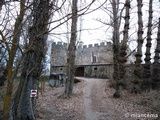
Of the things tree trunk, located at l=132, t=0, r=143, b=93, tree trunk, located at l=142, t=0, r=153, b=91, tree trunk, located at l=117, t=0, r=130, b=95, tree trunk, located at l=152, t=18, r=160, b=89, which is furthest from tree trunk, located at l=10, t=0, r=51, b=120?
tree trunk, located at l=152, t=18, r=160, b=89

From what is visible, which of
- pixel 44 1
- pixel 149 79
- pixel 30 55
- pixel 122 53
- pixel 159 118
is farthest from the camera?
pixel 149 79

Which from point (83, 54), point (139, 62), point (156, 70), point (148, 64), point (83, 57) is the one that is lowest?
point (156, 70)

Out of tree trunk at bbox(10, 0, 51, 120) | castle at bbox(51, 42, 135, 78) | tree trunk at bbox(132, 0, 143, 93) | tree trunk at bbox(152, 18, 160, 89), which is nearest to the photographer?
tree trunk at bbox(10, 0, 51, 120)

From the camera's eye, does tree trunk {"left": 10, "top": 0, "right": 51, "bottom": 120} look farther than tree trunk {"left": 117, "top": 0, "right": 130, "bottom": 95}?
No

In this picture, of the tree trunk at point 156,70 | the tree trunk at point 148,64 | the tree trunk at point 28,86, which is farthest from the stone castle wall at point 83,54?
the tree trunk at point 28,86

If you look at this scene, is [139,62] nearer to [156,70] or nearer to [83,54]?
[156,70]

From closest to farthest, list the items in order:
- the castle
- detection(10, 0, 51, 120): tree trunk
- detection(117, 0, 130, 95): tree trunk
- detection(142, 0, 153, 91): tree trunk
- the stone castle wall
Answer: detection(10, 0, 51, 120): tree trunk, detection(117, 0, 130, 95): tree trunk, detection(142, 0, 153, 91): tree trunk, the castle, the stone castle wall

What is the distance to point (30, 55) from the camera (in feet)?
18.6

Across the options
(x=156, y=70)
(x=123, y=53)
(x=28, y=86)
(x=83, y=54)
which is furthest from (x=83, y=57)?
(x=28, y=86)

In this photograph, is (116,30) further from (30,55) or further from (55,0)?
(55,0)

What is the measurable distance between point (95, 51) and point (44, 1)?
36.8 meters

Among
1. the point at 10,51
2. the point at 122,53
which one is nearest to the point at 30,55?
the point at 10,51

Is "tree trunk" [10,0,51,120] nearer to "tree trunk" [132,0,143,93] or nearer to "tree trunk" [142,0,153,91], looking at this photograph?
"tree trunk" [132,0,143,93]

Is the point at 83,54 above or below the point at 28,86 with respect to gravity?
above
